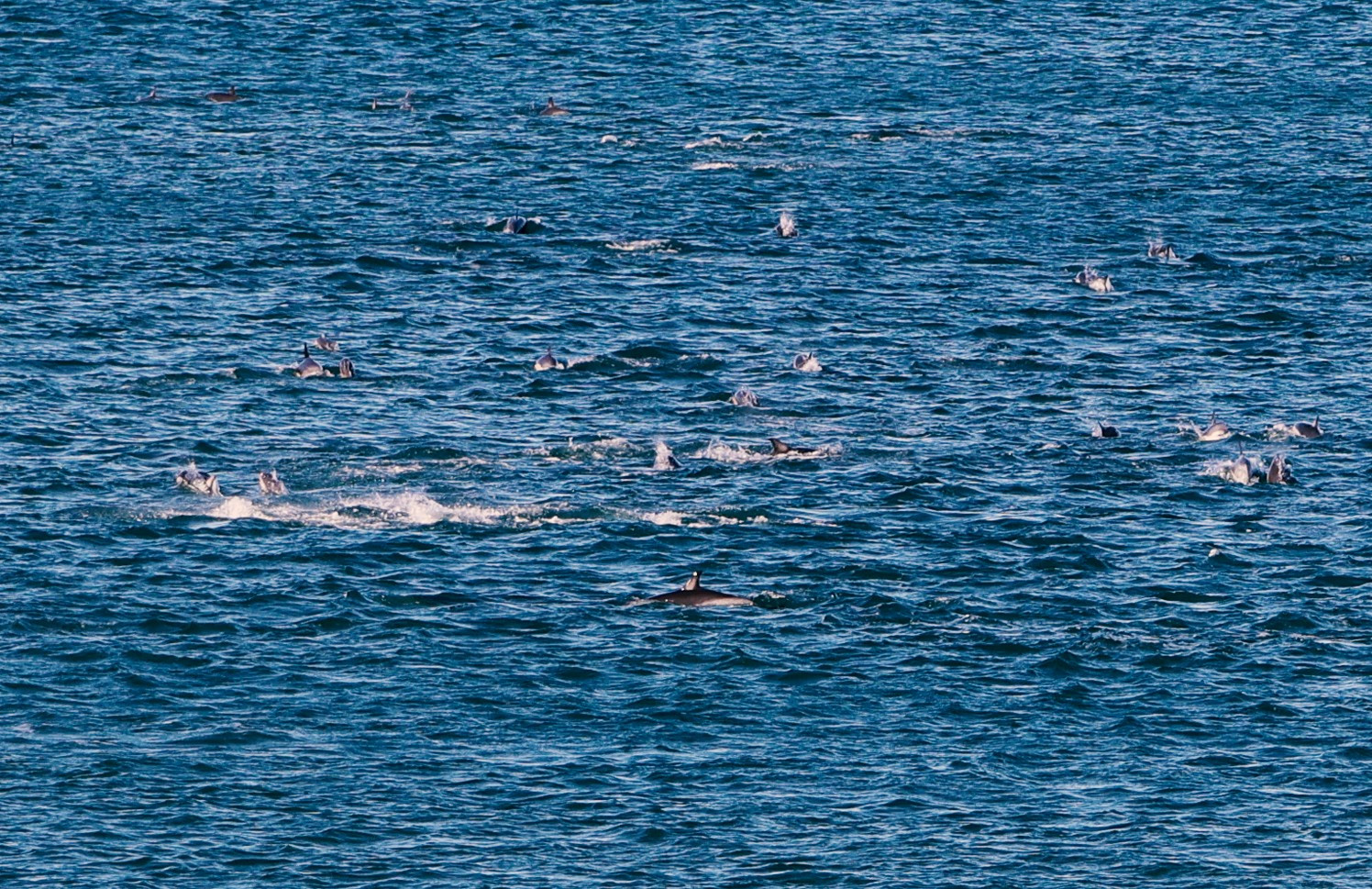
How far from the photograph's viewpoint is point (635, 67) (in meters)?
127

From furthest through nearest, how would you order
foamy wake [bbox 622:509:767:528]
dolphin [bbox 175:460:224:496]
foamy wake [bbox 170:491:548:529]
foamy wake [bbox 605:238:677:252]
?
1. foamy wake [bbox 605:238:677:252]
2. dolphin [bbox 175:460:224:496]
3. foamy wake [bbox 622:509:767:528]
4. foamy wake [bbox 170:491:548:529]

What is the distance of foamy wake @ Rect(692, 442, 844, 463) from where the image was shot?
75.8 metres

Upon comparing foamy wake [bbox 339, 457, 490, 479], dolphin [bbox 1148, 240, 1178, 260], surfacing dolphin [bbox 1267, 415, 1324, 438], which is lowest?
surfacing dolphin [bbox 1267, 415, 1324, 438]

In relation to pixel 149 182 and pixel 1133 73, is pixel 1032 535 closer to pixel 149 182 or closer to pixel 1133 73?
pixel 149 182

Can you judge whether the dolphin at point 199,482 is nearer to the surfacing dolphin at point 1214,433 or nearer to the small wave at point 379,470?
the small wave at point 379,470

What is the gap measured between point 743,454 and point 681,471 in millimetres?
2166

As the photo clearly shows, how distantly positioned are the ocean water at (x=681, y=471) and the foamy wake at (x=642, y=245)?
0.74 m

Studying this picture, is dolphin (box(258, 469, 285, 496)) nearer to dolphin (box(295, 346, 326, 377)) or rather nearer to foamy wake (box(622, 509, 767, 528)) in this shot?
foamy wake (box(622, 509, 767, 528))

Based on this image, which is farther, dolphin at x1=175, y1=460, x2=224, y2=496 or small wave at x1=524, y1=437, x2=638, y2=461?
small wave at x1=524, y1=437, x2=638, y2=461

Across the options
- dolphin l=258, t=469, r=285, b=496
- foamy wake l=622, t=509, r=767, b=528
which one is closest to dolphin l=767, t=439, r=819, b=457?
foamy wake l=622, t=509, r=767, b=528

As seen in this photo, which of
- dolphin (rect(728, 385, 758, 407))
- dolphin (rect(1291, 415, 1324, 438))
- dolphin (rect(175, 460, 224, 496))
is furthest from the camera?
dolphin (rect(728, 385, 758, 407))

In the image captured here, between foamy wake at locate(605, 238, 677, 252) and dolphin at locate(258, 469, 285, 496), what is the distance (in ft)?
91.7

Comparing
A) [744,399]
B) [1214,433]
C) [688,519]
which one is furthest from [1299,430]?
[688,519]

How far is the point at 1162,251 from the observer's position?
319 feet
